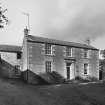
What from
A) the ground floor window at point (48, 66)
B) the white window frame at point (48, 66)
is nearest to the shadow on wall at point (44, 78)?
the white window frame at point (48, 66)

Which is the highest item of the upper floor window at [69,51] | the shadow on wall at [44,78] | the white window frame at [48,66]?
the upper floor window at [69,51]

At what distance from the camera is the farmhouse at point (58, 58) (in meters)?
19.9

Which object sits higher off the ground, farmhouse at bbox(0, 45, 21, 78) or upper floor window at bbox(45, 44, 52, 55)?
upper floor window at bbox(45, 44, 52, 55)

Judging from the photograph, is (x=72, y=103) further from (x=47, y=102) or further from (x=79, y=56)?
(x=79, y=56)

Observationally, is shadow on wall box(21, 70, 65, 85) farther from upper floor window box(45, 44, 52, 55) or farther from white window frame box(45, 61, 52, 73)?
upper floor window box(45, 44, 52, 55)

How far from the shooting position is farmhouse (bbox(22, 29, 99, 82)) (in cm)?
1994

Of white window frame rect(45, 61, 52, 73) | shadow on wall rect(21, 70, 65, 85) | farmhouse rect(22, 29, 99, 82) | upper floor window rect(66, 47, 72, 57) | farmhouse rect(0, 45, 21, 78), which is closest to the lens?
shadow on wall rect(21, 70, 65, 85)

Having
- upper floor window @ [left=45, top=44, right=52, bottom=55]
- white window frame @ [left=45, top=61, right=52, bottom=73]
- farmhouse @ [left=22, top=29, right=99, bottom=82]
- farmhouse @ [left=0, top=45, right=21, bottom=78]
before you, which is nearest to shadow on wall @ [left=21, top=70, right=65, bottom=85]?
farmhouse @ [left=22, top=29, right=99, bottom=82]

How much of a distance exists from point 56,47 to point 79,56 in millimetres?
5425

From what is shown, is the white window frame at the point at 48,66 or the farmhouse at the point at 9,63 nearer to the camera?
the white window frame at the point at 48,66

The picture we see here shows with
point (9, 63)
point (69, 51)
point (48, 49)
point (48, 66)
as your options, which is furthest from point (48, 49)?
point (9, 63)

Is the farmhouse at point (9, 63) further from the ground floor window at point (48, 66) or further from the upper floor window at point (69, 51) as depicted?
the upper floor window at point (69, 51)

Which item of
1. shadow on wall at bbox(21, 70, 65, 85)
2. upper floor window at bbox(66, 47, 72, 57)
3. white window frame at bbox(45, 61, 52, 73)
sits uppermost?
upper floor window at bbox(66, 47, 72, 57)

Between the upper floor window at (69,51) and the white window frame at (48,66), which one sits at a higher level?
the upper floor window at (69,51)
